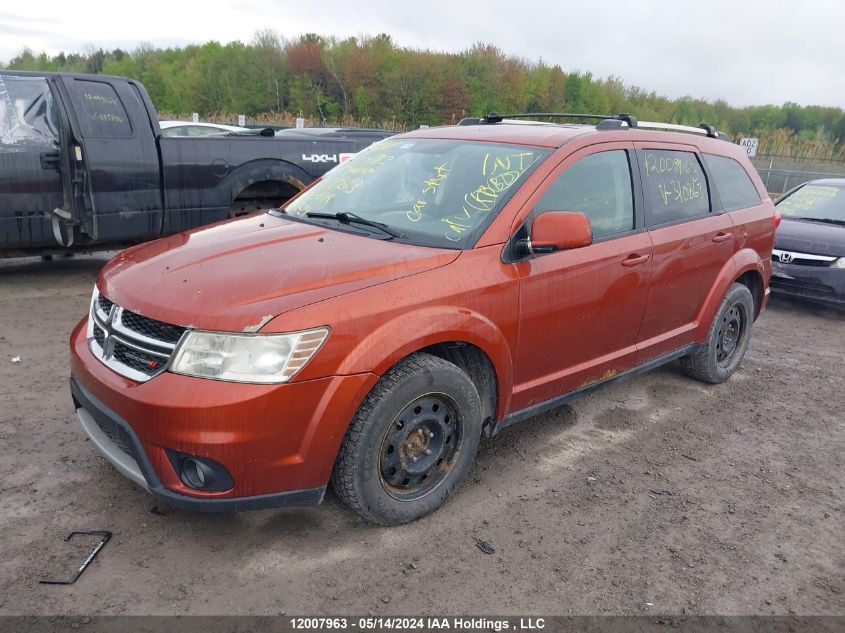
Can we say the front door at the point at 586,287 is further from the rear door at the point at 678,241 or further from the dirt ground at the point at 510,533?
the dirt ground at the point at 510,533

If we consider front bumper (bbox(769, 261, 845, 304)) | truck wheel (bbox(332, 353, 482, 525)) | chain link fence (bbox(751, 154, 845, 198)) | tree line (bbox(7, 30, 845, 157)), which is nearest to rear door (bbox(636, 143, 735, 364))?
truck wheel (bbox(332, 353, 482, 525))

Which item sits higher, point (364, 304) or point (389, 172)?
point (389, 172)

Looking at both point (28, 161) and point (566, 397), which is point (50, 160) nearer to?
point (28, 161)

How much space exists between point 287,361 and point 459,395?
2.95 ft

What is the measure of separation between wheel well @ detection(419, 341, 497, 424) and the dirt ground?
1.58ft

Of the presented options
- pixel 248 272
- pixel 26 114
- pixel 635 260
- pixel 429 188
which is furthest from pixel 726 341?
pixel 26 114

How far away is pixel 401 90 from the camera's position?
55594 mm

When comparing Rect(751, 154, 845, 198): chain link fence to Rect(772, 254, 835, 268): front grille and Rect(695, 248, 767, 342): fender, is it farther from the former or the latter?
Rect(695, 248, 767, 342): fender

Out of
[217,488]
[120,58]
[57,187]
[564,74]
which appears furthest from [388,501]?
[120,58]

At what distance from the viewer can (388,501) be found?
300cm

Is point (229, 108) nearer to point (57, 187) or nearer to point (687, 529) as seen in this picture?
point (57, 187)

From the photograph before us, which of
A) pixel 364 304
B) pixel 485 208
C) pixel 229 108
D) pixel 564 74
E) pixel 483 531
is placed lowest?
pixel 483 531

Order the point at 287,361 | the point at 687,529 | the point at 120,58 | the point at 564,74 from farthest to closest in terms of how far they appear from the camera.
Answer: the point at 120,58, the point at 564,74, the point at 687,529, the point at 287,361

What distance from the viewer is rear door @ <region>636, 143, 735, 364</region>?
4.10 metres
